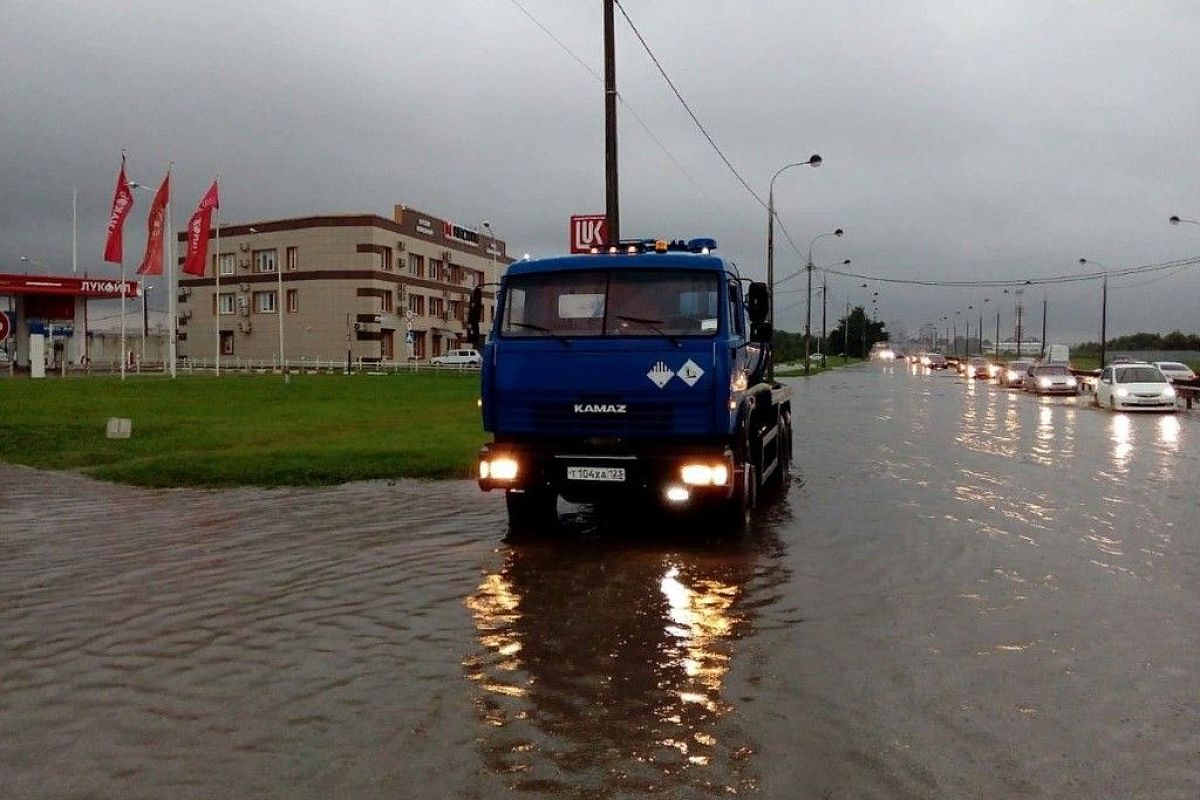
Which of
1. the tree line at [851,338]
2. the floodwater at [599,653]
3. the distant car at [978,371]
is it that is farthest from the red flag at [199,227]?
the tree line at [851,338]

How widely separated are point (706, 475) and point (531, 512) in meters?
2.13

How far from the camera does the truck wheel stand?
33.2 ft

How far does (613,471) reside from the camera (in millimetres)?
9148

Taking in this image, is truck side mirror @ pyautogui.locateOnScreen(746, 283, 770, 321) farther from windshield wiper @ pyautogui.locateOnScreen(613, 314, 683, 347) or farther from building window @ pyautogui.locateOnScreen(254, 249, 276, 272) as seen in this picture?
building window @ pyautogui.locateOnScreen(254, 249, 276, 272)

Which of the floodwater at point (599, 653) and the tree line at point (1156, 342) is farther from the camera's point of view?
the tree line at point (1156, 342)

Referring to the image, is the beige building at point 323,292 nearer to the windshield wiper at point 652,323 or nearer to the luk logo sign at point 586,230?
the luk logo sign at point 586,230

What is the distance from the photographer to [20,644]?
6.18 metres

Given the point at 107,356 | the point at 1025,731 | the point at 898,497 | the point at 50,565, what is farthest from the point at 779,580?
the point at 107,356

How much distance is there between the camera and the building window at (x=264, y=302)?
7634cm

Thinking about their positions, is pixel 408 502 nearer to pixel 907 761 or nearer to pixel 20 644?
pixel 20 644

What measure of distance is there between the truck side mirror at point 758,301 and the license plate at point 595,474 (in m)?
2.18

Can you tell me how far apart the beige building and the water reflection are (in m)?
62.9

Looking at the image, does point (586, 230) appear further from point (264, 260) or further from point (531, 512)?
point (264, 260)

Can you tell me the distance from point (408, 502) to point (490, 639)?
6.04 m
